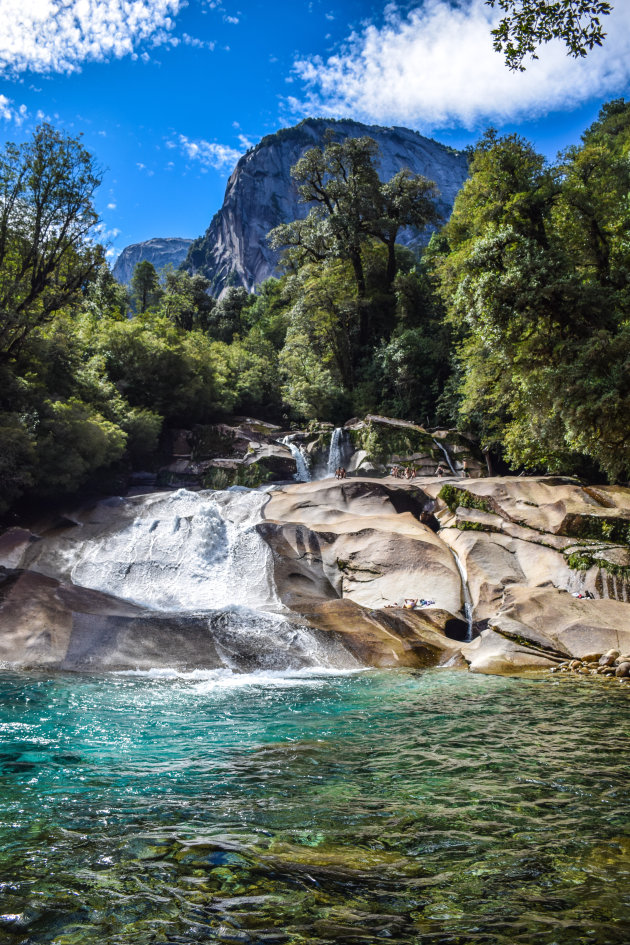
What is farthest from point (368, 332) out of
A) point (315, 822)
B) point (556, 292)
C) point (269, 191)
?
point (269, 191)

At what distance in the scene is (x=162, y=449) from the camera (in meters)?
29.4

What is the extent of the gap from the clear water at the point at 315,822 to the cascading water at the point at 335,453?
68.0 ft

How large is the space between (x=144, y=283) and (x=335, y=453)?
38016mm

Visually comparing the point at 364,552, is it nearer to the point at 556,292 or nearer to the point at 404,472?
the point at 556,292

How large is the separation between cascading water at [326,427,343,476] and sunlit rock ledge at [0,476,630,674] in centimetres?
658

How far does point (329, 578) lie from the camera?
16516 mm

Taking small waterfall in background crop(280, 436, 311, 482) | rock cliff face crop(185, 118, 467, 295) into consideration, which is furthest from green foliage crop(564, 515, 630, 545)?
rock cliff face crop(185, 118, 467, 295)

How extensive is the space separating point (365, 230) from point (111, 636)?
34.7m

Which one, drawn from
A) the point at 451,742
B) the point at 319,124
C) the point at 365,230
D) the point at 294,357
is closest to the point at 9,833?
the point at 451,742

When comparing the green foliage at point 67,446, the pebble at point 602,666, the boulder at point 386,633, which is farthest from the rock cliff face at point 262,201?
the pebble at point 602,666

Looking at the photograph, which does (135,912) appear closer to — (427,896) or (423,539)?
(427,896)

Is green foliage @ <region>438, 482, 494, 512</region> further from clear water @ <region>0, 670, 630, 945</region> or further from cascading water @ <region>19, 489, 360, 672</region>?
clear water @ <region>0, 670, 630, 945</region>

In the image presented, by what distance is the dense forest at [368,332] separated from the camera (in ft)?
51.2

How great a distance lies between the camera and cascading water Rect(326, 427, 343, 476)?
28.7 meters
